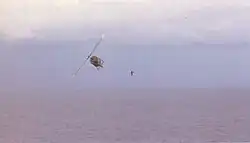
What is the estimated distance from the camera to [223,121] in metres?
12.8

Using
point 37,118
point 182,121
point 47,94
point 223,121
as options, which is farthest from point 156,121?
point 47,94

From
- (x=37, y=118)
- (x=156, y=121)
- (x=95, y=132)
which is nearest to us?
(x=95, y=132)

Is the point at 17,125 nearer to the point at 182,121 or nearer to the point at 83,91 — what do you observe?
the point at 182,121

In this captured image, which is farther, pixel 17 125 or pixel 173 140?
pixel 17 125

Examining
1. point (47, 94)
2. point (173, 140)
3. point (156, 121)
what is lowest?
point (173, 140)

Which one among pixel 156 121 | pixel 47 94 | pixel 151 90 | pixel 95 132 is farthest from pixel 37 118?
pixel 151 90

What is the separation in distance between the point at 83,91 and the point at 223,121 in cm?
1978

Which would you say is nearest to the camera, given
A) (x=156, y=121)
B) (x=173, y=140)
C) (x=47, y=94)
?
(x=173, y=140)

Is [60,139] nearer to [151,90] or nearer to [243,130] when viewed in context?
[243,130]

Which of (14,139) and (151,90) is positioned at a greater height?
(151,90)

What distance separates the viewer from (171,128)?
36.5ft

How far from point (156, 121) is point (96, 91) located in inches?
792

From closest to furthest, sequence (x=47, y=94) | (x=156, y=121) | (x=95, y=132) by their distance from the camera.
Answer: (x=95, y=132) < (x=156, y=121) < (x=47, y=94)

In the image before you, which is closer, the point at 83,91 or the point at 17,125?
the point at 17,125
